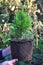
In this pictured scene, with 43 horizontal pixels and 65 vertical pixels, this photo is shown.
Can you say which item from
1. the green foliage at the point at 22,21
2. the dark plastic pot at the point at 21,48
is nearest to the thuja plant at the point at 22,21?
the green foliage at the point at 22,21

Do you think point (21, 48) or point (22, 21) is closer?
point (21, 48)

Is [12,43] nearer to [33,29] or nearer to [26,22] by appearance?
[26,22]

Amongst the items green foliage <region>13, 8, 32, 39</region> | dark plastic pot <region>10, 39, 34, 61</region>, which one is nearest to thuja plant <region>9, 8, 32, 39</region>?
green foliage <region>13, 8, 32, 39</region>

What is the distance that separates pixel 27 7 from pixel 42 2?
70cm

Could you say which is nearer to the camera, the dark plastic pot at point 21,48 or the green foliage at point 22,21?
the dark plastic pot at point 21,48

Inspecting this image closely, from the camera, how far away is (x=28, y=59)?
8.77 feet

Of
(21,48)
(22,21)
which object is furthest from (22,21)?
(21,48)

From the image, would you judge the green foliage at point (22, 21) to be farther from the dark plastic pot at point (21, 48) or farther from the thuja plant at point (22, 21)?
the dark plastic pot at point (21, 48)

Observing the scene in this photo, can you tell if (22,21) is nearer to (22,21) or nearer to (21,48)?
(22,21)

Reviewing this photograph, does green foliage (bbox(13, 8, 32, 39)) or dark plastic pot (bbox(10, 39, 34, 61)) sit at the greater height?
green foliage (bbox(13, 8, 32, 39))

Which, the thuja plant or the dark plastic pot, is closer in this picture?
the dark plastic pot

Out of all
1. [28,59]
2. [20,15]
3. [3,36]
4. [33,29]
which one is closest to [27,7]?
[33,29]

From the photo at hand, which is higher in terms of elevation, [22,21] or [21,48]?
[22,21]

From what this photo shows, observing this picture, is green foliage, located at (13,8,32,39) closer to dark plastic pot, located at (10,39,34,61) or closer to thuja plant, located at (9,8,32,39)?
thuja plant, located at (9,8,32,39)
